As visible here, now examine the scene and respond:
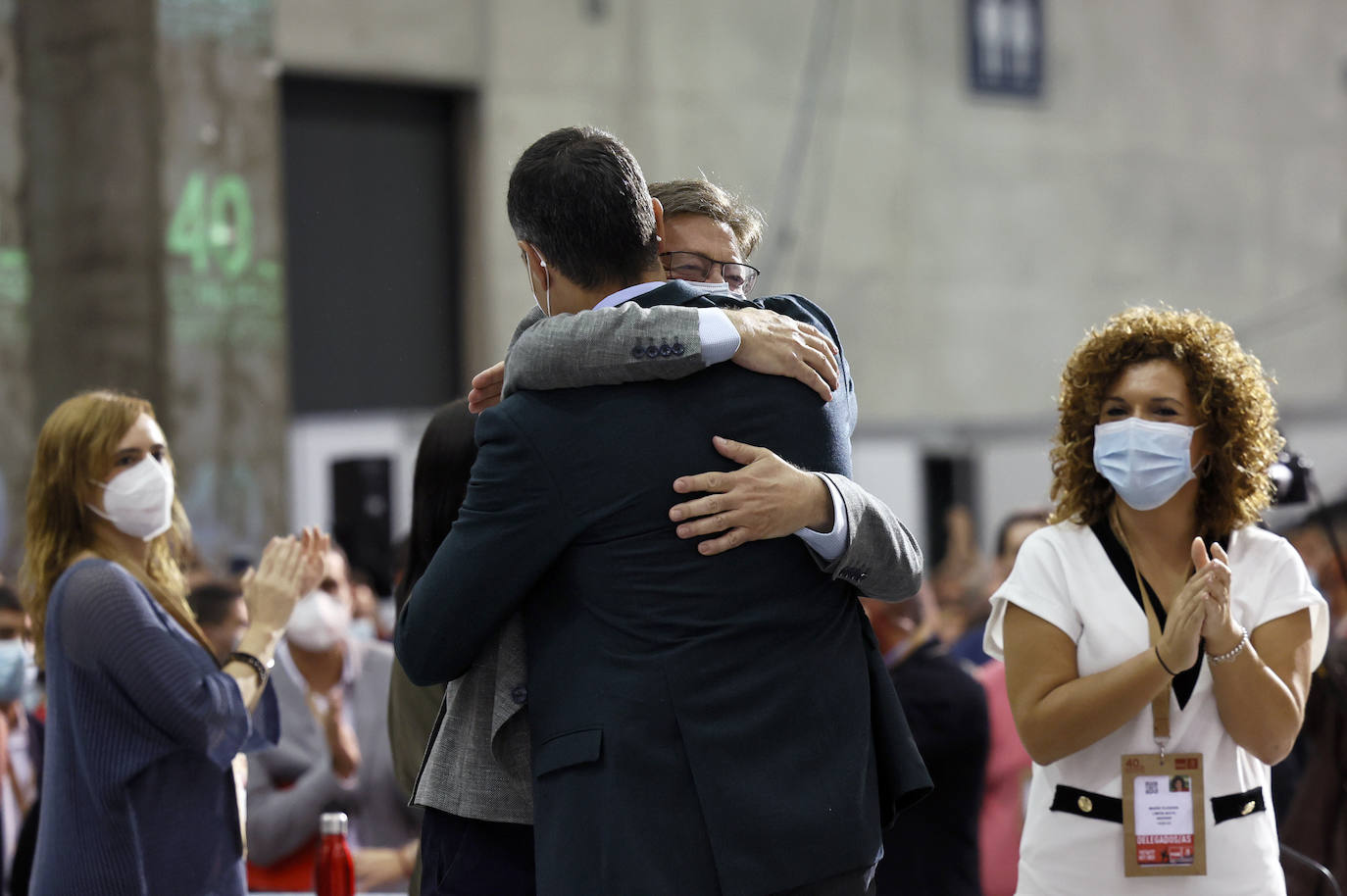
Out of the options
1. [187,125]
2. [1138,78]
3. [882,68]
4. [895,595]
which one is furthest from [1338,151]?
[895,595]

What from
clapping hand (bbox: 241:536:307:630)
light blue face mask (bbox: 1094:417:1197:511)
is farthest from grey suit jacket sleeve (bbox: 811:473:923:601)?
clapping hand (bbox: 241:536:307:630)

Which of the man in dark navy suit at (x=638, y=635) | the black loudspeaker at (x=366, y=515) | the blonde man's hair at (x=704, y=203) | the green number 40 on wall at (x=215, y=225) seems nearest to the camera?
the man in dark navy suit at (x=638, y=635)

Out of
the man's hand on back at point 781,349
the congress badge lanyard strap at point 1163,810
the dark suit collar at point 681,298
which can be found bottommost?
the congress badge lanyard strap at point 1163,810

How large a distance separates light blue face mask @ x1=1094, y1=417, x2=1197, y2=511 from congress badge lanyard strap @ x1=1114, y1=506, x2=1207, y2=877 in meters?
0.28

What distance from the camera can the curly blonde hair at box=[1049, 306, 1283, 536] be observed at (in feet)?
9.77

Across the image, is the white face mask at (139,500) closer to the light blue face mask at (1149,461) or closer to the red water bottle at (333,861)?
the red water bottle at (333,861)

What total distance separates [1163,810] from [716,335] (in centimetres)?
136

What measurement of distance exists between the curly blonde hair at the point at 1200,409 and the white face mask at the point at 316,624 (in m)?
2.50

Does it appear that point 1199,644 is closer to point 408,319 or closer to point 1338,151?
point 408,319

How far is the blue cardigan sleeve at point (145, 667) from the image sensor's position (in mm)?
2904

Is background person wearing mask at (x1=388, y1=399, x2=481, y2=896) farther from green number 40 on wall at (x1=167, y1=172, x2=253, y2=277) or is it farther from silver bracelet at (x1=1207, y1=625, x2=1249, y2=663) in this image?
green number 40 on wall at (x1=167, y1=172, x2=253, y2=277)

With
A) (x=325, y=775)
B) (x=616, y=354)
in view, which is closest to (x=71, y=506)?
(x=325, y=775)

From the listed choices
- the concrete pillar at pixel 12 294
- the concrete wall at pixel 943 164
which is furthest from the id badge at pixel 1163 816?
the concrete pillar at pixel 12 294

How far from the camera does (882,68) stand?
631 inches
